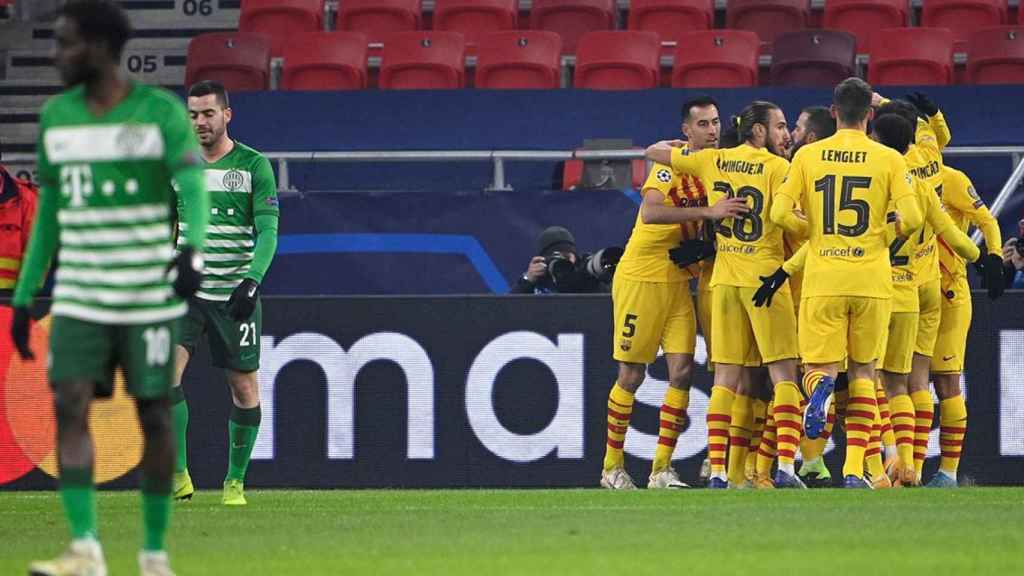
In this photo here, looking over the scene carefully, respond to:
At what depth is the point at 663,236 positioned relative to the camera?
469 inches

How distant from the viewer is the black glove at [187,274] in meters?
6.26

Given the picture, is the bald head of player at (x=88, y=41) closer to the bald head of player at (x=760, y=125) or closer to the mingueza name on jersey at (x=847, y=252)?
the mingueza name on jersey at (x=847, y=252)

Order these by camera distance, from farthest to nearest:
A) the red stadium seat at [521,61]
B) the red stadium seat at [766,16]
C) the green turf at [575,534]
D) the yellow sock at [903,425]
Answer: the red stadium seat at [766,16]
the red stadium seat at [521,61]
the yellow sock at [903,425]
the green turf at [575,534]

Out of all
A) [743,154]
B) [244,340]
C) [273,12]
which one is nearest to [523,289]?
[743,154]

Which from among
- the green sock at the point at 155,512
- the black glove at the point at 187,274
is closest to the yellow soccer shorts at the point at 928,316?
the black glove at the point at 187,274

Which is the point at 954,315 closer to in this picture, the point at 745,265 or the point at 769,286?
the point at 745,265

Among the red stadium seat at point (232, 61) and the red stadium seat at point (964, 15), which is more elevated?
the red stadium seat at point (964, 15)

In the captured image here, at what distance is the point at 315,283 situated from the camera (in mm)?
14414

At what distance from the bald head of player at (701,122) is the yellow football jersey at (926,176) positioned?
120cm

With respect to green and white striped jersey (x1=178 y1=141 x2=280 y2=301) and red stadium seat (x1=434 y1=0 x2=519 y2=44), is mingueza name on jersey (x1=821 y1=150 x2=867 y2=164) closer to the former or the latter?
green and white striped jersey (x1=178 y1=141 x2=280 y2=301)

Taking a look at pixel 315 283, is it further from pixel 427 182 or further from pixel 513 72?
pixel 513 72

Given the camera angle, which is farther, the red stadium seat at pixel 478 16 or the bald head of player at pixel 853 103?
the red stadium seat at pixel 478 16

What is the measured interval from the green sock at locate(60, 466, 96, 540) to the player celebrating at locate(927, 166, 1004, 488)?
22.9 ft

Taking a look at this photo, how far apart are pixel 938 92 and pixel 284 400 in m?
6.33
